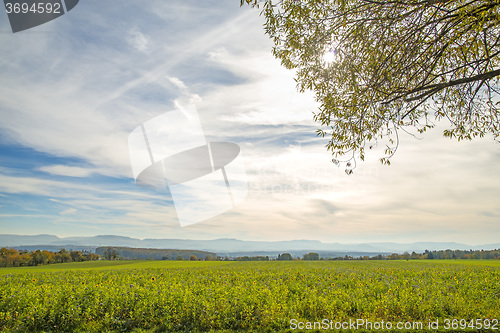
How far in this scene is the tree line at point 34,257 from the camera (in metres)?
37.0

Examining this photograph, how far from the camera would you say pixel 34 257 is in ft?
130

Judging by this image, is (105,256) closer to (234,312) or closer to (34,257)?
(34,257)

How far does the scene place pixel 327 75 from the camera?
10.4 m

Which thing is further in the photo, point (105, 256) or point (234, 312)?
point (105, 256)

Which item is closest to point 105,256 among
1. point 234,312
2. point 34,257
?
point 34,257

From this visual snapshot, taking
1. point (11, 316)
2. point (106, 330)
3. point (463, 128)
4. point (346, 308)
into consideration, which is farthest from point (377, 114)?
point (11, 316)

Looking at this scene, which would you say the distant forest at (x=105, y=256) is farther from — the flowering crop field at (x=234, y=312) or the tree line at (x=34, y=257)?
the flowering crop field at (x=234, y=312)

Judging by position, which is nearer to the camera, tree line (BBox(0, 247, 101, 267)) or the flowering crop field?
Answer: the flowering crop field

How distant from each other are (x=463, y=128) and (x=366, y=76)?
5.61 meters

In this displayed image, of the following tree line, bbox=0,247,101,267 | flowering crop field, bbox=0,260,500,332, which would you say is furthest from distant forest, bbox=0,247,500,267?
flowering crop field, bbox=0,260,500,332

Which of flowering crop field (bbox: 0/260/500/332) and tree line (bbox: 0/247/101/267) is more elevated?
flowering crop field (bbox: 0/260/500/332)

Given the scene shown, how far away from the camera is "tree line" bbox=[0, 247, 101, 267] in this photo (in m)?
37.0

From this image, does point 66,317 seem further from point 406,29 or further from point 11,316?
point 406,29

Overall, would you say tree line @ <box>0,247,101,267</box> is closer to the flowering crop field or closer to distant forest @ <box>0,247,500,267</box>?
distant forest @ <box>0,247,500,267</box>
